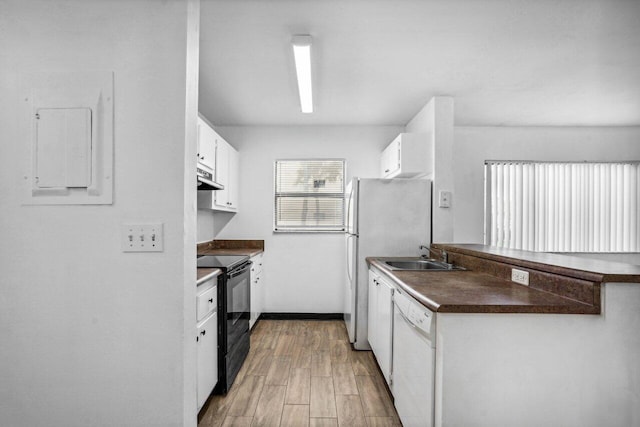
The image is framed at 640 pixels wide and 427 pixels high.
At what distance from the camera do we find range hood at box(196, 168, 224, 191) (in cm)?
300

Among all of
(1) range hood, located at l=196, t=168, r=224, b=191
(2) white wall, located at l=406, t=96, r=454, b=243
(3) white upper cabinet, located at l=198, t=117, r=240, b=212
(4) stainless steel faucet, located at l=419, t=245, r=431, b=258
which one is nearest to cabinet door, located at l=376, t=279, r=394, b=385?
(4) stainless steel faucet, located at l=419, t=245, r=431, b=258

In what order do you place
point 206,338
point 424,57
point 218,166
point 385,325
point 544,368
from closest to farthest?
point 544,368
point 206,338
point 385,325
point 424,57
point 218,166

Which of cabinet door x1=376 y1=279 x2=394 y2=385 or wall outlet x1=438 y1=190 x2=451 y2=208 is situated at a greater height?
wall outlet x1=438 y1=190 x2=451 y2=208

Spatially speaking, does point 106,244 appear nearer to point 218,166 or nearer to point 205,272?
point 205,272

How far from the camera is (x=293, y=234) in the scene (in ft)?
15.4

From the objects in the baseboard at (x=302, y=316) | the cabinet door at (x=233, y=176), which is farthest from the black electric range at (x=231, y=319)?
the baseboard at (x=302, y=316)

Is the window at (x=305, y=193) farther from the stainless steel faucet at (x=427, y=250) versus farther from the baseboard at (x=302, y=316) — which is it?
the stainless steel faucet at (x=427, y=250)

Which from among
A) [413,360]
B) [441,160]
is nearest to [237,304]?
[413,360]

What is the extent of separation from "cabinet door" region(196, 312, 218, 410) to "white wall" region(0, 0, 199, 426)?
609mm

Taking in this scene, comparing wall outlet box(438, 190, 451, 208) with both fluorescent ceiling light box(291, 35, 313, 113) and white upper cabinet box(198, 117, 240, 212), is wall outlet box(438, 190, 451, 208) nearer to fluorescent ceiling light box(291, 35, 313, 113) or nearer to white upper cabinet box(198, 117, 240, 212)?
fluorescent ceiling light box(291, 35, 313, 113)

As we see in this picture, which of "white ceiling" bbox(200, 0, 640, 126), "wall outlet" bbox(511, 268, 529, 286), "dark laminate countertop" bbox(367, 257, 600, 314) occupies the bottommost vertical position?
"dark laminate countertop" bbox(367, 257, 600, 314)

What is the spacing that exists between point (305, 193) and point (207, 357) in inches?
111

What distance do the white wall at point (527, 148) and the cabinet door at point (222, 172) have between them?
119 inches

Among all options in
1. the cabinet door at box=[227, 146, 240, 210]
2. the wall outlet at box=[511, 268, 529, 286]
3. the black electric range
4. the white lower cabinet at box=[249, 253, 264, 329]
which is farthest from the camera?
the cabinet door at box=[227, 146, 240, 210]
